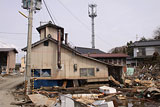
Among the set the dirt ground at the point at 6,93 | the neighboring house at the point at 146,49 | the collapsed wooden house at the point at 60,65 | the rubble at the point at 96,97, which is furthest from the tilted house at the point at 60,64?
the neighboring house at the point at 146,49

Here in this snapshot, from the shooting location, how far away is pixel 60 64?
594 inches

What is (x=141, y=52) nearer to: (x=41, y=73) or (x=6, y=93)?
(x=41, y=73)

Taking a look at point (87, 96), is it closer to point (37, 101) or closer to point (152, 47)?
point (37, 101)

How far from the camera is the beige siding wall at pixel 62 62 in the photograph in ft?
50.1

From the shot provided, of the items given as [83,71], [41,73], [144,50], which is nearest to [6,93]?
[41,73]

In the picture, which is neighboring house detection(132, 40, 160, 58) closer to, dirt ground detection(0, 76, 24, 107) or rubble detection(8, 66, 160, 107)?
rubble detection(8, 66, 160, 107)

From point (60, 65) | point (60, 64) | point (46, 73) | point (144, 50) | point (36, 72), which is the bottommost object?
point (46, 73)

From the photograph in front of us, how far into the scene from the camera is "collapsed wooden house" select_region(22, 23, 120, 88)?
15.2 m

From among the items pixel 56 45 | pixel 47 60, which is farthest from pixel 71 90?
pixel 56 45

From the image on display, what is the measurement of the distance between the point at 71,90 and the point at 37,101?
231 inches

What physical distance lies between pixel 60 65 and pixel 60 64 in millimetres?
126

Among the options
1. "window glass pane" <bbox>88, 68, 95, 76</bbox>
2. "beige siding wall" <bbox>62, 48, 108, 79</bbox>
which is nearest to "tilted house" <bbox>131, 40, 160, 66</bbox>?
"beige siding wall" <bbox>62, 48, 108, 79</bbox>

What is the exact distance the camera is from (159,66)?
82.6 feet

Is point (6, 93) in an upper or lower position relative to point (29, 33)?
lower
